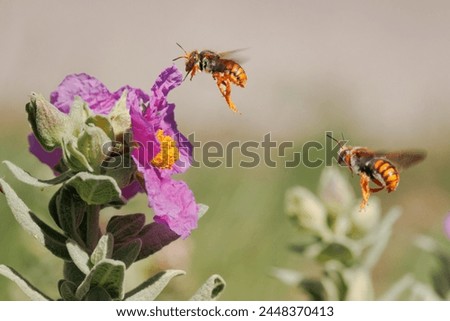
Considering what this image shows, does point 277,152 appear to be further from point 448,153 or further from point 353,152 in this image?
point 353,152

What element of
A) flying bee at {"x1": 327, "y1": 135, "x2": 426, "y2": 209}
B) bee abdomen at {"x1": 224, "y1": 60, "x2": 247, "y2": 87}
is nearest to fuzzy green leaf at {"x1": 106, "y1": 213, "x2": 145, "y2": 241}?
flying bee at {"x1": 327, "y1": 135, "x2": 426, "y2": 209}

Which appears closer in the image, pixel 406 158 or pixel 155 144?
pixel 155 144

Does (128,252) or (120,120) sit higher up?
(120,120)

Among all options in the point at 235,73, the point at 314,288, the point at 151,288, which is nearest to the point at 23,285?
the point at 151,288

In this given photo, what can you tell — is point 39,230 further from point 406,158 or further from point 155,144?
point 406,158

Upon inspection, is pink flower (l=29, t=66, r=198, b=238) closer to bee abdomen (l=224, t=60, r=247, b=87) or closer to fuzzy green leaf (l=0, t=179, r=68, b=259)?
fuzzy green leaf (l=0, t=179, r=68, b=259)
